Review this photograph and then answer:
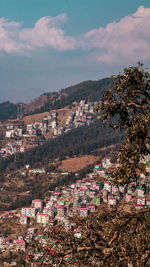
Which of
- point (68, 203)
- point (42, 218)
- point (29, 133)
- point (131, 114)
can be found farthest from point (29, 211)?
point (29, 133)

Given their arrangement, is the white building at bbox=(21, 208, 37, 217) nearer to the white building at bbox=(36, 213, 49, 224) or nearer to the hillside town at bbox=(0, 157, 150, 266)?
the hillside town at bbox=(0, 157, 150, 266)

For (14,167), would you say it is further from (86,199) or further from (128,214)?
(128,214)

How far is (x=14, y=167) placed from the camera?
447 ft

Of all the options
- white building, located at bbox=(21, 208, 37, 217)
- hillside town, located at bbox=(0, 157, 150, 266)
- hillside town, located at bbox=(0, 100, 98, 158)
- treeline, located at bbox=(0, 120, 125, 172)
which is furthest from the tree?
hillside town, located at bbox=(0, 100, 98, 158)

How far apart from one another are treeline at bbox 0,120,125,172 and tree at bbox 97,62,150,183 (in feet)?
420

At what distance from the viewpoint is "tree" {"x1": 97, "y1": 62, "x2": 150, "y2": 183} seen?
6695 millimetres

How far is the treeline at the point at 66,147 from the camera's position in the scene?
457 ft

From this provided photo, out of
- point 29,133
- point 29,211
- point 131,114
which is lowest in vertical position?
point 29,211

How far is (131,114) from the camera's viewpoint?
7344 millimetres

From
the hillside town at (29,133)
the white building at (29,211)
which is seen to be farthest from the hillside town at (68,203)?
the hillside town at (29,133)

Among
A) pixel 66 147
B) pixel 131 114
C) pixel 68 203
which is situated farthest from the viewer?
pixel 66 147

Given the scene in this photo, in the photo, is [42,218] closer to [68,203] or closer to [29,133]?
[68,203]

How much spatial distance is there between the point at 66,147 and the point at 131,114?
487 feet

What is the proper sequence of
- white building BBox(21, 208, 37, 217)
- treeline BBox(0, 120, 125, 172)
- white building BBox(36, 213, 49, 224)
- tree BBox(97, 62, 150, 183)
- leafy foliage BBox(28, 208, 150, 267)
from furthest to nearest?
1. treeline BBox(0, 120, 125, 172)
2. white building BBox(21, 208, 37, 217)
3. white building BBox(36, 213, 49, 224)
4. tree BBox(97, 62, 150, 183)
5. leafy foliage BBox(28, 208, 150, 267)
